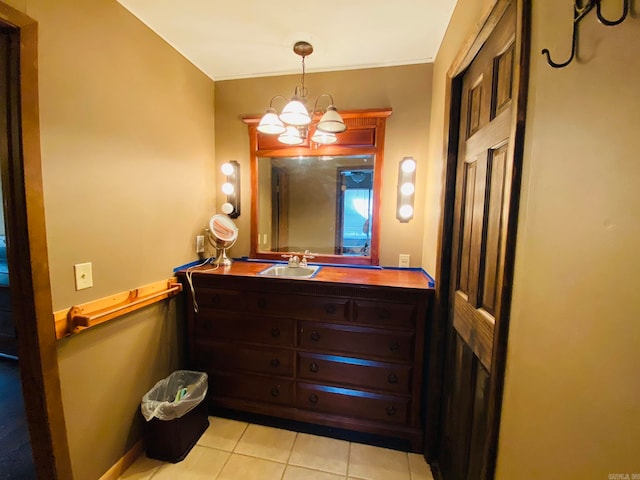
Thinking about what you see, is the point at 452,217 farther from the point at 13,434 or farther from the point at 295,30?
the point at 13,434

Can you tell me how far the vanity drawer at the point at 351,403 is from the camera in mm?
1667

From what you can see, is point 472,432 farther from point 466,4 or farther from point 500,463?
point 466,4

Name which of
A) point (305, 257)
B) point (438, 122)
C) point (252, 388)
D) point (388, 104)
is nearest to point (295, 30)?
point (388, 104)

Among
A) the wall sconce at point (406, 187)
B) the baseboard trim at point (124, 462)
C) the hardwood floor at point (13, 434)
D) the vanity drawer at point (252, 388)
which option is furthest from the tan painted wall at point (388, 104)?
the hardwood floor at point (13, 434)

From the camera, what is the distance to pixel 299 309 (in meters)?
1.74

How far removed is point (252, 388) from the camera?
1855 millimetres

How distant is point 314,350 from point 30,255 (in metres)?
1.48

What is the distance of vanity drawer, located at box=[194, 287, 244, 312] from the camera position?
182cm

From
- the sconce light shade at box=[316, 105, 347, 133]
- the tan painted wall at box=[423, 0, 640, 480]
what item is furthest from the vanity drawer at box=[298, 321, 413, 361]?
the sconce light shade at box=[316, 105, 347, 133]

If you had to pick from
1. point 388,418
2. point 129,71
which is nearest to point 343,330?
point 388,418

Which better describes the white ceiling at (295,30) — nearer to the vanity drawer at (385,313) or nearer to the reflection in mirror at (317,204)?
the reflection in mirror at (317,204)

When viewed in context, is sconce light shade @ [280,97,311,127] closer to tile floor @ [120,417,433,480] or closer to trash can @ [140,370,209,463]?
trash can @ [140,370,209,463]

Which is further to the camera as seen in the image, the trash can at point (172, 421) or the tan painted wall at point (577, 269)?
the trash can at point (172, 421)

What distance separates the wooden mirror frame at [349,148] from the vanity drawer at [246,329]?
24.7 inches
